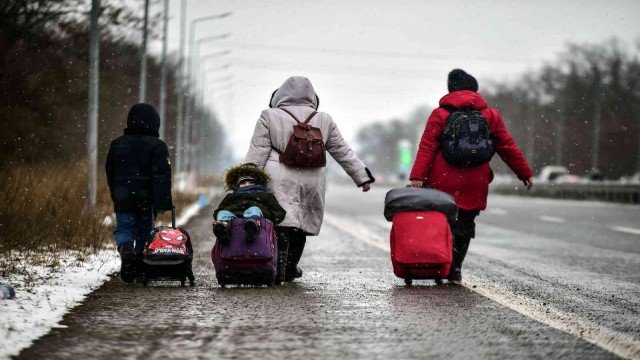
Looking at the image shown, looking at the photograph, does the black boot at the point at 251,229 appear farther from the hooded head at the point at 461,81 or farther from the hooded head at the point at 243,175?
the hooded head at the point at 461,81

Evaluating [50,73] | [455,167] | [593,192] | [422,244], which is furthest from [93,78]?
[593,192]

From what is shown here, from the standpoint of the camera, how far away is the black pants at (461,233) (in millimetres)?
9664

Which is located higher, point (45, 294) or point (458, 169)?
point (458, 169)

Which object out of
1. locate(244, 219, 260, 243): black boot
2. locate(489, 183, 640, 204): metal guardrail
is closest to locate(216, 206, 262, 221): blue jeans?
locate(244, 219, 260, 243): black boot

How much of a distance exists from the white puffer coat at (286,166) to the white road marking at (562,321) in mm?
1428

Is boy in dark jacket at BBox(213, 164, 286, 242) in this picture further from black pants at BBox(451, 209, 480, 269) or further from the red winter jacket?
black pants at BBox(451, 209, 480, 269)

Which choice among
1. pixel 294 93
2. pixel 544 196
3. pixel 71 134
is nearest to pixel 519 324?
pixel 294 93

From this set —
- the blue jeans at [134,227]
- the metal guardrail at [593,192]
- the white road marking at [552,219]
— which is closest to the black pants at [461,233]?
the blue jeans at [134,227]

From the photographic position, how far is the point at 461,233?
31.7ft

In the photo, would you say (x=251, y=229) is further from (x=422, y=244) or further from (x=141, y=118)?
(x=141, y=118)

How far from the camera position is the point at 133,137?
31.5ft

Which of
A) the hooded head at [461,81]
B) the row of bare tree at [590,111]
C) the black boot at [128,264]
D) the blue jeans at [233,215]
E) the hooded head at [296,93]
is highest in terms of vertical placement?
the row of bare tree at [590,111]

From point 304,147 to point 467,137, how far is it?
1.33m

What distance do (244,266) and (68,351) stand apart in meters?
3.21
